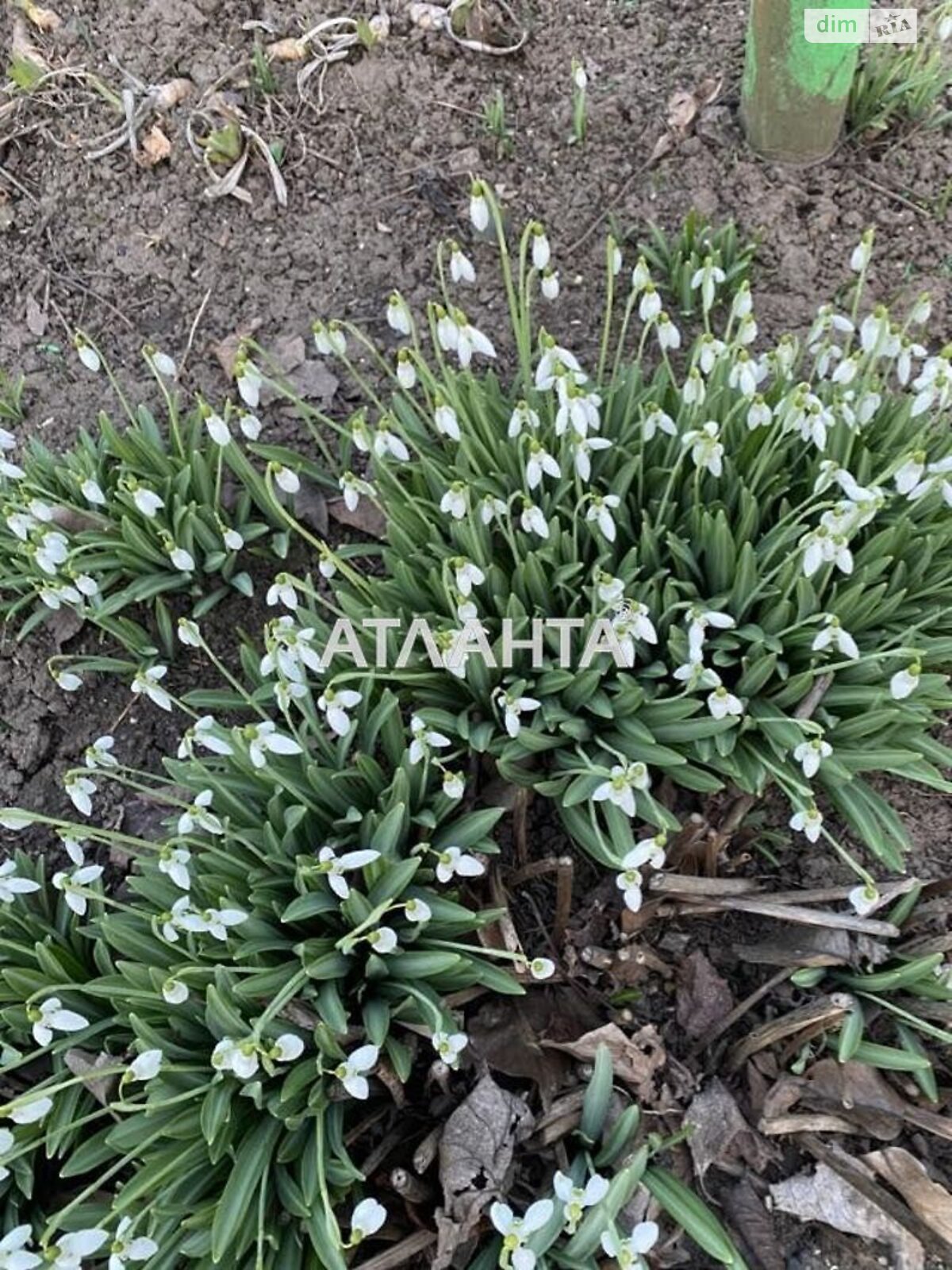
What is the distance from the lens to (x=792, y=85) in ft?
9.20

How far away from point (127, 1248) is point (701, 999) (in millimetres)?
1162

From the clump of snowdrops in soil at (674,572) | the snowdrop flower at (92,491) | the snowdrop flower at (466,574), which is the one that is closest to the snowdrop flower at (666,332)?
the clump of snowdrops in soil at (674,572)

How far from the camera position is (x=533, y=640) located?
87.5 inches

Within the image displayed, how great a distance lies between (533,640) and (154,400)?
1.50 metres

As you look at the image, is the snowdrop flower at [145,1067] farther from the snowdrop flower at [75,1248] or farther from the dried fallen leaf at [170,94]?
the dried fallen leaf at [170,94]

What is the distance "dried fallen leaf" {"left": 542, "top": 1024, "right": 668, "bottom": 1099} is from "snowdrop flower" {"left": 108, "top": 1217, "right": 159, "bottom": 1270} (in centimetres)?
78

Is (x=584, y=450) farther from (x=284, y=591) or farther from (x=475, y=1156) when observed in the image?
(x=475, y=1156)

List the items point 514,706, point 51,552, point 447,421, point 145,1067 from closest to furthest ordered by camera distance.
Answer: point 145,1067, point 514,706, point 447,421, point 51,552

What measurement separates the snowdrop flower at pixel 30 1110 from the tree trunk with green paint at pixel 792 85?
2853mm

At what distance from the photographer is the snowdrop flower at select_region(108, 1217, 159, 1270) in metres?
1.64

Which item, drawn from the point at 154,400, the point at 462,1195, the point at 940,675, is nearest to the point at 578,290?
the point at 154,400

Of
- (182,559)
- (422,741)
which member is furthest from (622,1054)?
(182,559)

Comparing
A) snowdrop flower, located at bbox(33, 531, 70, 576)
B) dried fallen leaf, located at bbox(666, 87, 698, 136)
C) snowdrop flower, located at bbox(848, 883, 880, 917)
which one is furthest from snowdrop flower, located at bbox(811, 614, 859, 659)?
dried fallen leaf, located at bbox(666, 87, 698, 136)

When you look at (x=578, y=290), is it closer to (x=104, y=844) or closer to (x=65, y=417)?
(x=65, y=417)
